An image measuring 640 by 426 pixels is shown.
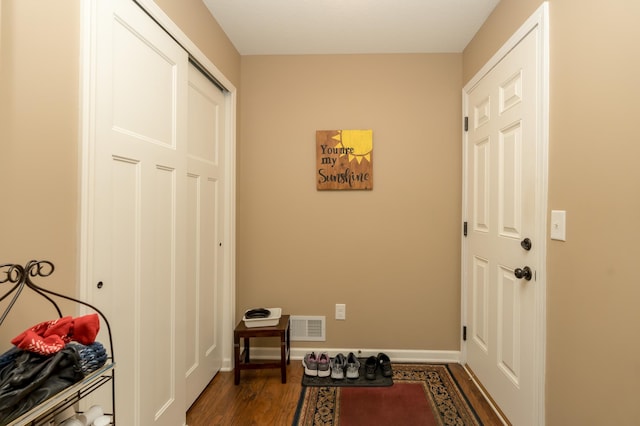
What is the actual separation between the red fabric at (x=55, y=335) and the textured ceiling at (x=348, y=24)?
1.87 meters

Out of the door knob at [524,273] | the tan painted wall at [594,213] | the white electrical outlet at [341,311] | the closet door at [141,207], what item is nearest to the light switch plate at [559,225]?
the tan painted wall at [594,213]

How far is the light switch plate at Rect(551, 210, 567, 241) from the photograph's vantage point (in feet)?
4.09

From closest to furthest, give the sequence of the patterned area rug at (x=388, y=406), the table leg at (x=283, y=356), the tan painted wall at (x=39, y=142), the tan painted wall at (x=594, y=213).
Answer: the tan painted wall at (x=39, y=142), the tan painted wall at (x=594, y=213), the patterned area rug at (x=388, y=406), the table leg at (x=283, y=356)

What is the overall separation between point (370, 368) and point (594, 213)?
1679 millimetres

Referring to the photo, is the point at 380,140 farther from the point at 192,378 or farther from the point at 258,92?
the point at 192,378

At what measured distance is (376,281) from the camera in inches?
95.3

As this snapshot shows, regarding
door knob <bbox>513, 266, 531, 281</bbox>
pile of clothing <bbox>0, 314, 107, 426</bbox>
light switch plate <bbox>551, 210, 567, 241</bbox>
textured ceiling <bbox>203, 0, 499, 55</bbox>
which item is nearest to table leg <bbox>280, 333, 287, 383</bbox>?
pile of clothing <bbox>0, 314, 107, 426</bbox>

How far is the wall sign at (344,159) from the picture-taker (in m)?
2.39

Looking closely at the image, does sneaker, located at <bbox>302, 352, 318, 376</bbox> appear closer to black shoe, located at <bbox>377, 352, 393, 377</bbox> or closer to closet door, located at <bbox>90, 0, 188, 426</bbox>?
black shoe, located at <bbox>377, 352, 393, 377</bbox>

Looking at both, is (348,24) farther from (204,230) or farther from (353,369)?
(353,369)

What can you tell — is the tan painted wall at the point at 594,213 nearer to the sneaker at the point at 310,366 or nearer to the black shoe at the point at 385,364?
the black shoe at the point at 385,364

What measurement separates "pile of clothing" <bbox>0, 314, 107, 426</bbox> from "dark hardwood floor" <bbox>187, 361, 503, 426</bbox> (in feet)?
3.97

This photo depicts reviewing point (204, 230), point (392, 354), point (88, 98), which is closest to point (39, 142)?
point (88, 98)

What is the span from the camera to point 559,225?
50.1 inches
